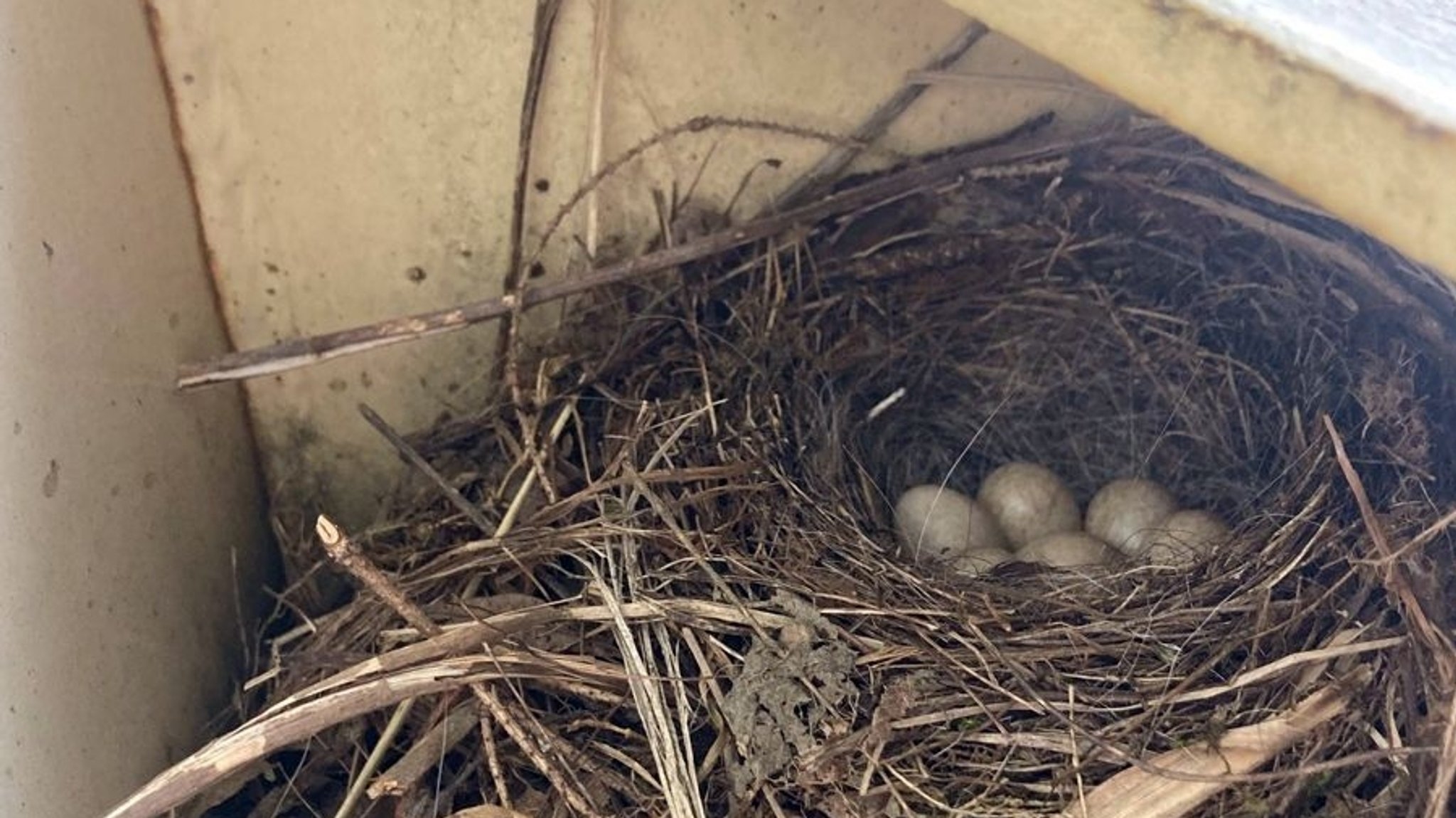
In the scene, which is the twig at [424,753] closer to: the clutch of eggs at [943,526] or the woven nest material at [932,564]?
the woven nest material at [932,564]

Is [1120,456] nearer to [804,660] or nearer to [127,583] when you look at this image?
[804,660]

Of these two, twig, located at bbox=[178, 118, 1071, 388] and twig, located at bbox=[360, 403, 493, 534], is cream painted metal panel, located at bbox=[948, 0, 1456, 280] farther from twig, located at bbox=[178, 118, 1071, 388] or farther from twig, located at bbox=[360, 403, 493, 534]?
twig, located at bbox=[360, 403, 493, 534]

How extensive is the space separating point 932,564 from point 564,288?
1.69ft

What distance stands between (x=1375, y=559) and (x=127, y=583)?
116 centimetres

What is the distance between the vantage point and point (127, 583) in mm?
1250

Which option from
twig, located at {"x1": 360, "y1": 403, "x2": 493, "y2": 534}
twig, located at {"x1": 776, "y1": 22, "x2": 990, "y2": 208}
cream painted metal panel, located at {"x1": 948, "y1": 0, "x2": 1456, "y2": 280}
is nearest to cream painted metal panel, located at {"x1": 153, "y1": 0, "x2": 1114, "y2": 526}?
twig, located at {"x1": 776, "y1": 22, "x2": 990, "y2": 208}

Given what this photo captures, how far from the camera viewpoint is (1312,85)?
79cm

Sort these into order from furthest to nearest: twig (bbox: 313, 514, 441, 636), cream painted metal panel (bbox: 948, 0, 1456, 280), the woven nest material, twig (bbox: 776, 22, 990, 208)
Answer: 1. twig (bbox: 776, 22, 990, 208)
2. the woven nest material
3. twig (bbox: 313, 514, 441, 636)
4. cream painted metal panel (bbox: 948, 0, 1456, 280)

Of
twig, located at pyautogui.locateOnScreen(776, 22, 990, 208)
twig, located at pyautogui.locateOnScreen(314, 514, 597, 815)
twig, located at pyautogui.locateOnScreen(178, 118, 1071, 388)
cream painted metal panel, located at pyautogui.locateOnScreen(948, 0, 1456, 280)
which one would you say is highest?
cream painted metal panel, located at pyautogui.locateOnScreen(948, 0, 1456, 280)

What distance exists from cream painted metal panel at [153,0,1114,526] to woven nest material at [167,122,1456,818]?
112 mm

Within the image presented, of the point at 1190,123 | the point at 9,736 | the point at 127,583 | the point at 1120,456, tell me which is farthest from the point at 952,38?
the point at 9,736

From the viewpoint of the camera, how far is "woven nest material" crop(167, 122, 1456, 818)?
3.54ft

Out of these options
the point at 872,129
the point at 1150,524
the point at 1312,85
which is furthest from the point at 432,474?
the point at 1312,85

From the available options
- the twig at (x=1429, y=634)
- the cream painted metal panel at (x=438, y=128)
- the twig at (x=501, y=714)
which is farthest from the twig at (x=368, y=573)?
the twig at (x=1429, y=634)
